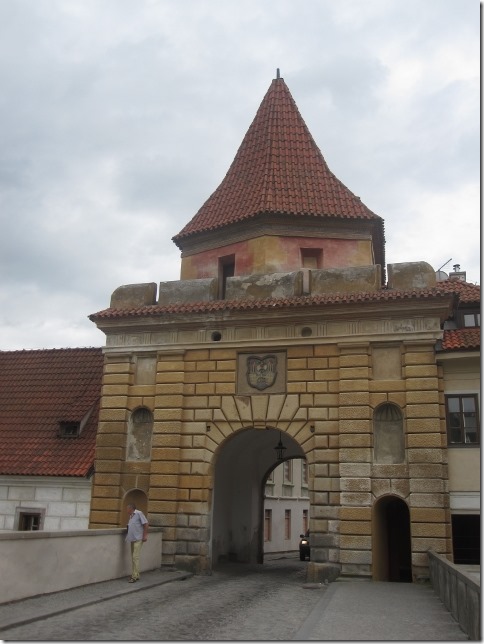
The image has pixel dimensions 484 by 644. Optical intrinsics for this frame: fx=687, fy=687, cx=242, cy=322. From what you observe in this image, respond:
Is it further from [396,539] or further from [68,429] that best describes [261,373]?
[68,429]

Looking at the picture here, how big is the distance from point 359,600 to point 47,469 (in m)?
10.4

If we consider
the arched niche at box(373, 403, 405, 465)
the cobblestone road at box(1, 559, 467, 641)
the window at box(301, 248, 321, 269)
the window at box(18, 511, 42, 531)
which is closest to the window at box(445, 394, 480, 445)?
the arched niche at box(373, 403, 405, 465)

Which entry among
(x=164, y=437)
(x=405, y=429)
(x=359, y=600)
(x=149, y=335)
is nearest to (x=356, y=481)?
(x=405, y=429)

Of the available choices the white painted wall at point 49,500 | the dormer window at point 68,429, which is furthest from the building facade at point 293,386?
the dormer window at point 68,429

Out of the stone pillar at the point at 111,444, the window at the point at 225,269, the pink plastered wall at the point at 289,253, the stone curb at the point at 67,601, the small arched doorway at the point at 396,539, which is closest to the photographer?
the stone curb at the point at 67,601

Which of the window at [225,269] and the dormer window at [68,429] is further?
the dormer window at [68,429]

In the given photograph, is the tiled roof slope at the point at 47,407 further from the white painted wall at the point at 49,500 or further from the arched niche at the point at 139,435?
the arched niche at the point at 139,435

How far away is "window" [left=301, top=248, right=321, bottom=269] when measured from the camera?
787 inches

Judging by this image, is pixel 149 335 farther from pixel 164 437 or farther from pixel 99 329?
pixel 164 437

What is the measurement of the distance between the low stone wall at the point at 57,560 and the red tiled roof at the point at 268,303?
243 inches

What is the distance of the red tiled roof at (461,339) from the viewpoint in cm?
1645

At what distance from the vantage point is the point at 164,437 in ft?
58.5

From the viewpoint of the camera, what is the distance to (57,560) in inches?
480

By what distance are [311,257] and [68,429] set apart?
29.5ft
